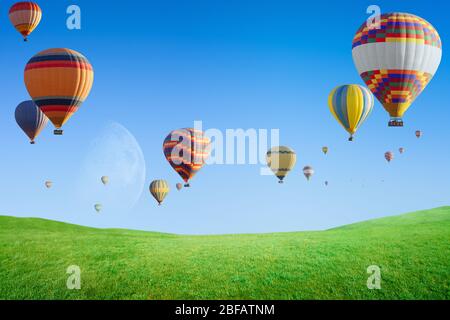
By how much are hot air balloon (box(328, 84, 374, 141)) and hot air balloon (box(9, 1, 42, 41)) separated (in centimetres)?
3090

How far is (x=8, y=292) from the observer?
35.5m

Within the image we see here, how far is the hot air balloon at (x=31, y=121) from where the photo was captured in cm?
6262

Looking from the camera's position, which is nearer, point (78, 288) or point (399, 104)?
point (78, 288)

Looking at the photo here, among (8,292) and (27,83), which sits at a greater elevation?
(27,83)

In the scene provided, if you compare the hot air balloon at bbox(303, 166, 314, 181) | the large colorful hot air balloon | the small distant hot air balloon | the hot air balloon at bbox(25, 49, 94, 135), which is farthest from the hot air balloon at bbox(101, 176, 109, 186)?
the hot air balloon at bbox(25, 49, 94, 135)

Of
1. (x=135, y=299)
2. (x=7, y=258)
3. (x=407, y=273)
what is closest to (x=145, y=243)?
(x=7, y=258)

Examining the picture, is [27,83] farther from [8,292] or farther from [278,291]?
[278,291]

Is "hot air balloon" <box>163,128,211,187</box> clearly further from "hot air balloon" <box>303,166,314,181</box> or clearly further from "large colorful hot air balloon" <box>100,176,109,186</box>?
"hot air balloon" <box>303,166,314,181</box>

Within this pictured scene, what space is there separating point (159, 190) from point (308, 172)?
19.4m

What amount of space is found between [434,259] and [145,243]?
19939 mm

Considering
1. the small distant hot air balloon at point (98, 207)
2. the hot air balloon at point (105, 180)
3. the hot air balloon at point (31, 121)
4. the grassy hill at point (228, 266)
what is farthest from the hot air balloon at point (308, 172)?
the hot air balloon at point (31, 121)

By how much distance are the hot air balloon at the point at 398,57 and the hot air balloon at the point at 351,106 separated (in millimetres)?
6890
